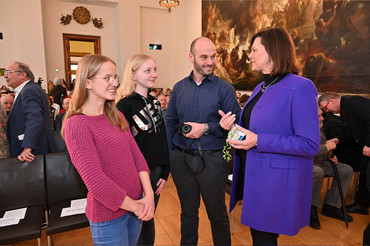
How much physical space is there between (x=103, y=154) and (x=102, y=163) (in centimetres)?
5

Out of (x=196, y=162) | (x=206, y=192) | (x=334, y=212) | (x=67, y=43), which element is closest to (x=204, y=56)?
(x=196, y=162)

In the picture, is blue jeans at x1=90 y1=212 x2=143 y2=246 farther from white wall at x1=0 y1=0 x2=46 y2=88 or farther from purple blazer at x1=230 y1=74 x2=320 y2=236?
white wall at x1=0 y1=0 x2=46 y2=88

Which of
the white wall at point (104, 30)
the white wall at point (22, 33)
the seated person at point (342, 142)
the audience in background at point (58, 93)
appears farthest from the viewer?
the white wall at point (104, 30)

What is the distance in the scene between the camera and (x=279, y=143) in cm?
142

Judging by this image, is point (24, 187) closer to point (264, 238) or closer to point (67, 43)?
point (264, 238)

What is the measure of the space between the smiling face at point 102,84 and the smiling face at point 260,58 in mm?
896

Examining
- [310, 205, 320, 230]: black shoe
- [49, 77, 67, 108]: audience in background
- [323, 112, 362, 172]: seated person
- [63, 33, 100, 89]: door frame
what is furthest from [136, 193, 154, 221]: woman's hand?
[63, 33, 100, 89]: door frame

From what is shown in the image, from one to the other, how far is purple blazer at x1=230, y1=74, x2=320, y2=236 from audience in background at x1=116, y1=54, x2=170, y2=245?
697 mm

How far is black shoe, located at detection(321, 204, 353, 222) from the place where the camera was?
10.5 ft

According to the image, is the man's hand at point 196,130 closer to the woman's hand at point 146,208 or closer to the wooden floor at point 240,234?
the woman's hand at point 146,208

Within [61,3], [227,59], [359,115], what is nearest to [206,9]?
[227,59]

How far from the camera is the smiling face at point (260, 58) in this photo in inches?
60.9

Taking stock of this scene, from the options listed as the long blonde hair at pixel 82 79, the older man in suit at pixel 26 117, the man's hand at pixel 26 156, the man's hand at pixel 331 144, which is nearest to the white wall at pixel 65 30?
the older man in suit at pixel 26 117

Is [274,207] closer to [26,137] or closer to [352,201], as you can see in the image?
[26,137]
